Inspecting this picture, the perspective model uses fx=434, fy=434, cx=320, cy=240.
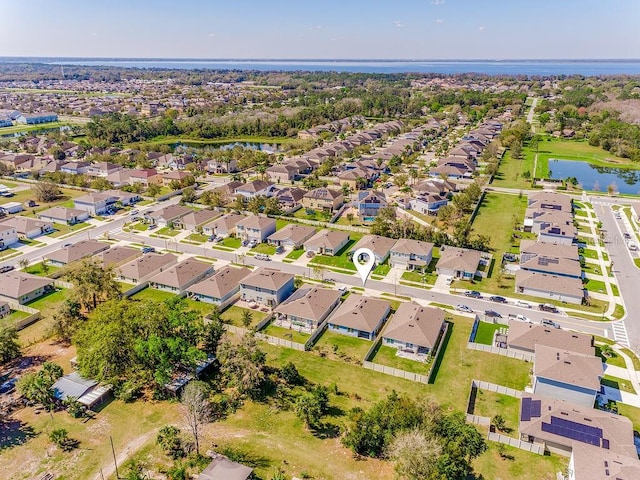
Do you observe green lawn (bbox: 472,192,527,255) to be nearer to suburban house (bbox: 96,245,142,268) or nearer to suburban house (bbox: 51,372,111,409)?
suburban house (bbox: 51,372,111,409)

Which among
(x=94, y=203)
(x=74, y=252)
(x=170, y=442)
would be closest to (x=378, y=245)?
(x=170, y=442)

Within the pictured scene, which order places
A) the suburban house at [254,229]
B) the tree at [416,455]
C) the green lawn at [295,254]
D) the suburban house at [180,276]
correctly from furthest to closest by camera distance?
the suburban house at [254,229]
the green lawn at [295,254]
the suburban house at [180,276]
the tree at [416,455]

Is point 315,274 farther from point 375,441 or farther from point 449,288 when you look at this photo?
point 375,441

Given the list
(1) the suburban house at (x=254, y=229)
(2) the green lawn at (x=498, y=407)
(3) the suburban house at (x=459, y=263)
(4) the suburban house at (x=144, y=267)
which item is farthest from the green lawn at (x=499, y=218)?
(4) the suburban house at (x=144, y=267)

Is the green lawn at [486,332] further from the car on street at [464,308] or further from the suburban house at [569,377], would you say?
the suburban house at [569,377]

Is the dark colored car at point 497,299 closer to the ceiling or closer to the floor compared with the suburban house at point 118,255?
closer to the floor

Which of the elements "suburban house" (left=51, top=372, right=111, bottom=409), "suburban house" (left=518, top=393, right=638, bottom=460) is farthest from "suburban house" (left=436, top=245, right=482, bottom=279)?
"suburban house" (left=51, top=372, right=111, bottom=409)

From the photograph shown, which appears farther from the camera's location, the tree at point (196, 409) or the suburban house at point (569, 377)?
the suburban house at point (569, 377)
